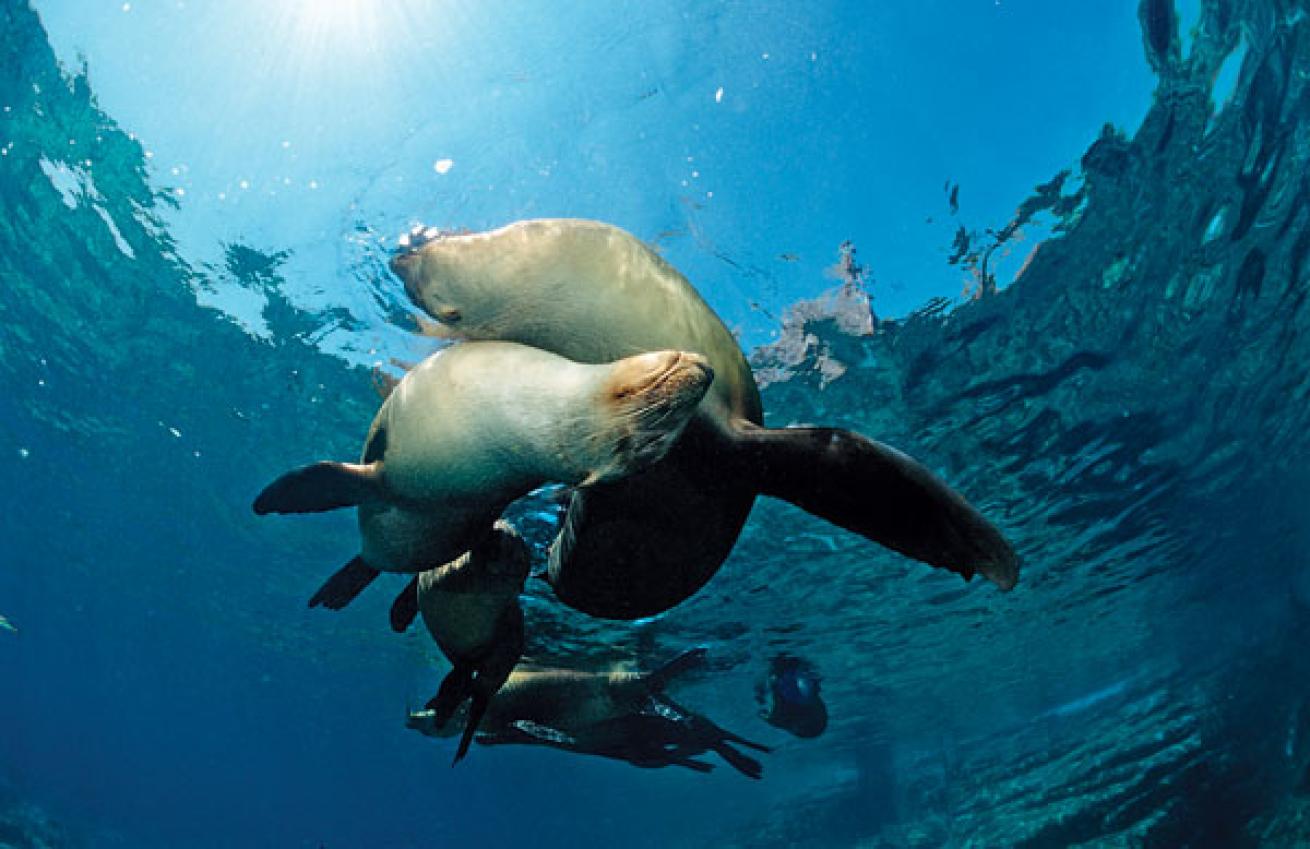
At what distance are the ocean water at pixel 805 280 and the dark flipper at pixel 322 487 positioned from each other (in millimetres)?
1647

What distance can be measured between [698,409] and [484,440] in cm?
56

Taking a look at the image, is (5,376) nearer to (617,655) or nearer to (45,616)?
(617,655)

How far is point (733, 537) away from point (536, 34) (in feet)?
22.8

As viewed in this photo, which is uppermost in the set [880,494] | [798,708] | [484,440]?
[798,708]

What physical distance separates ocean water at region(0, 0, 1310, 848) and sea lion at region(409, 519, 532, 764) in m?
1.47

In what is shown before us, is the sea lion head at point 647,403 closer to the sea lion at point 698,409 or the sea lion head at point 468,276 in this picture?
→ the sea lion at point 698,409

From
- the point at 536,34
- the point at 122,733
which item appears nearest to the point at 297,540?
the point at 536,34

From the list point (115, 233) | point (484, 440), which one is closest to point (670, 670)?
point (484, 440)

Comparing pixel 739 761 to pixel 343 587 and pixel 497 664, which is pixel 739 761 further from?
pixel 343 587

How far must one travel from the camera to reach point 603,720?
21.3 ft

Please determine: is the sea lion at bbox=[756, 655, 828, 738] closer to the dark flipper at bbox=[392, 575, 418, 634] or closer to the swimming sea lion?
the swimming sea lion

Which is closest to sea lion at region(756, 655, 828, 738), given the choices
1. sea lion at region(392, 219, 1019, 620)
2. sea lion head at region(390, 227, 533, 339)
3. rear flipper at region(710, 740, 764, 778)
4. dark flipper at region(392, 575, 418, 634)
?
rear flipper at region(710, 740, 764, 778)

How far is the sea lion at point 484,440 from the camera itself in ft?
4.01

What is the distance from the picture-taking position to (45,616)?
3825 centimetres
